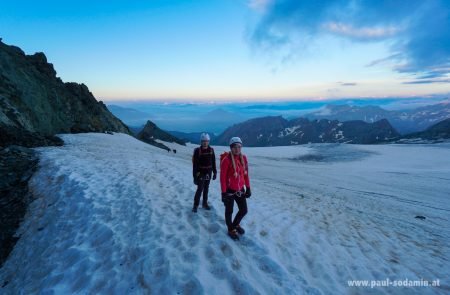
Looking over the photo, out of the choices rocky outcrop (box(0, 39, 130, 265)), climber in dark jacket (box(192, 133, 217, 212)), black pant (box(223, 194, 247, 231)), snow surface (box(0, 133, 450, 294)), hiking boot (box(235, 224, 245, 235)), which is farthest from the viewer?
rocky outcrop (box(0, 39, 130, 265))

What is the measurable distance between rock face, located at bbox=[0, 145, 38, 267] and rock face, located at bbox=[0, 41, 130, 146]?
2.72 metres

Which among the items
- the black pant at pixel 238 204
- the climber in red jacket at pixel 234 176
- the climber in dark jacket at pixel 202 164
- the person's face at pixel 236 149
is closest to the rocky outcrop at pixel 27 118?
the climber in dark jacket at pixel 202 164

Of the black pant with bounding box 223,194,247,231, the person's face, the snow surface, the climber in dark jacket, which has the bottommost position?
the snow surface

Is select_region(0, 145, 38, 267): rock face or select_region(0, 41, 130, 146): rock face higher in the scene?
select_region(0, 41, 130, 146): rock face

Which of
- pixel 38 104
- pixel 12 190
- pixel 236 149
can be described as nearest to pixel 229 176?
pixel 236 149

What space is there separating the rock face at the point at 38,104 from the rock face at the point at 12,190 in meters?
2.72

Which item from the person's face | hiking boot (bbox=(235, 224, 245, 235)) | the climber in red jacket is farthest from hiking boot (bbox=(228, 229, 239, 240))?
the person's face

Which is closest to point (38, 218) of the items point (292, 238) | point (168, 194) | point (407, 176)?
point (168, 194)

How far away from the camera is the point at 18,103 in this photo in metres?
26.1

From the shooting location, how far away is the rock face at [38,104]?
68.2 feet

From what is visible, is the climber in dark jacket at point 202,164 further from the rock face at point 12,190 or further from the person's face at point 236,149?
the rock face at point 12,190

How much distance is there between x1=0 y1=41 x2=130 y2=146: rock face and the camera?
20797mm

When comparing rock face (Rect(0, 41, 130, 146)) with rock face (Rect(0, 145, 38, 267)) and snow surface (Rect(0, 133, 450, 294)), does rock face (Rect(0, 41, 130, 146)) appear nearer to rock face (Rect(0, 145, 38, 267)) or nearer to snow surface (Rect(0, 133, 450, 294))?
rock face (Rect(0, 145, 38, 267))

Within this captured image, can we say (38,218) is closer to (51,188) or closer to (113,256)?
(51,188)
